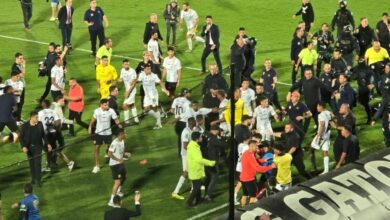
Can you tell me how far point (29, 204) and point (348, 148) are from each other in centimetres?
633

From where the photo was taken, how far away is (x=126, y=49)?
101ft

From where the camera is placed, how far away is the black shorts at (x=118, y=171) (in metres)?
17.8

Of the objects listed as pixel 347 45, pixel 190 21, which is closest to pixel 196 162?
pixel 347 45

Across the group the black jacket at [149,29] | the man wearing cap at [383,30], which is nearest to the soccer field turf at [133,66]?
the black jacket at [149,29]

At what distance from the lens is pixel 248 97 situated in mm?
21766

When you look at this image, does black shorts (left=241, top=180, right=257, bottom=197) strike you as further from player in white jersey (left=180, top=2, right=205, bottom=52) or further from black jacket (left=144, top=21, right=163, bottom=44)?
player in white jersey (left=180, top=2, right=205, bottom=52)

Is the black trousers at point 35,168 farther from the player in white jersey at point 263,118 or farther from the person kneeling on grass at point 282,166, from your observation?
the player in white jersey at point 263,118

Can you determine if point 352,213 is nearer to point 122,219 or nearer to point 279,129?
point 122,219

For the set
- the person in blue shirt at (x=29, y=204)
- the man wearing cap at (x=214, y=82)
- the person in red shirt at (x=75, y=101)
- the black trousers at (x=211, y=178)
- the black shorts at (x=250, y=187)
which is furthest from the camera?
the person in red shirt at (x=75, y=101)

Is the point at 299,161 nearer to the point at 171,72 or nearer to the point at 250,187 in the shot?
the point at 250,187

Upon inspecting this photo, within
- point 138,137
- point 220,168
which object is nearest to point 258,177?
point 220,168

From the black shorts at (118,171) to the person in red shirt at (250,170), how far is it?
216 cm

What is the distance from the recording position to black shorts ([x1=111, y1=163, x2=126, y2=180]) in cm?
1777

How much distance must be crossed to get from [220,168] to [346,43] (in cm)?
888
